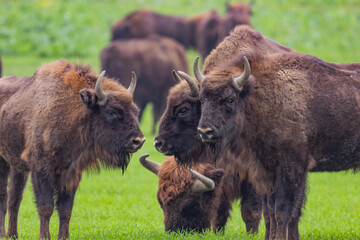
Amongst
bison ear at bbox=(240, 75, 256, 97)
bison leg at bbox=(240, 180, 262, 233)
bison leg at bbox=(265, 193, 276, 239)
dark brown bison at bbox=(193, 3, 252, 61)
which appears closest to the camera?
bison ear at bbox=(240, 75, 256, 97)

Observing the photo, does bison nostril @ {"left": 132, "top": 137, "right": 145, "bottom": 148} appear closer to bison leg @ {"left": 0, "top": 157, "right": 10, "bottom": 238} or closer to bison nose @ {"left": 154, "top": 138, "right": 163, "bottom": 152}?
bison nose @ {"left": 154, "top": 138, "right": 163, "bottom": 152}

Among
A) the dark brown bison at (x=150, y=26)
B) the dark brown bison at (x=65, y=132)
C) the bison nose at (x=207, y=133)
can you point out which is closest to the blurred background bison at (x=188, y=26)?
the dark brown bison at (x=150, y=26)

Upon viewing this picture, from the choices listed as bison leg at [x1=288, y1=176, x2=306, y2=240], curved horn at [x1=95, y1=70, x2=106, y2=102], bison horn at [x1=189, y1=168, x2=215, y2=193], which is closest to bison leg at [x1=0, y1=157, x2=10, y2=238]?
curved horn at [x1=95, y1=70, x2=106, y2=102]

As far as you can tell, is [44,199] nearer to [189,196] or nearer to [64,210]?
[64,210]

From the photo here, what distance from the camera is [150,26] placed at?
97.0ft

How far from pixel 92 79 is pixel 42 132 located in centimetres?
95

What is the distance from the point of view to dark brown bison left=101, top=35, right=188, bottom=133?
71.5 feet

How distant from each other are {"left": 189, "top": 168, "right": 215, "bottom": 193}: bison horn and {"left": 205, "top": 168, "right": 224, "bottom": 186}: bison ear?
0.18m

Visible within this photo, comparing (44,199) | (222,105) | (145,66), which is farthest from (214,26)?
(222,105)

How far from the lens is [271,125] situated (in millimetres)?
8141

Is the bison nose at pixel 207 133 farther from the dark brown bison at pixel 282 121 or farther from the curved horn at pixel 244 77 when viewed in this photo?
the curved horn at pixel 244 77

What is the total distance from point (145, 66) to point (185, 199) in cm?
1331

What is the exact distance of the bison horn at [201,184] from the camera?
9.00 metres

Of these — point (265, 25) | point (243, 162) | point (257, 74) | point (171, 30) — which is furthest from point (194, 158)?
point (265, 25)
